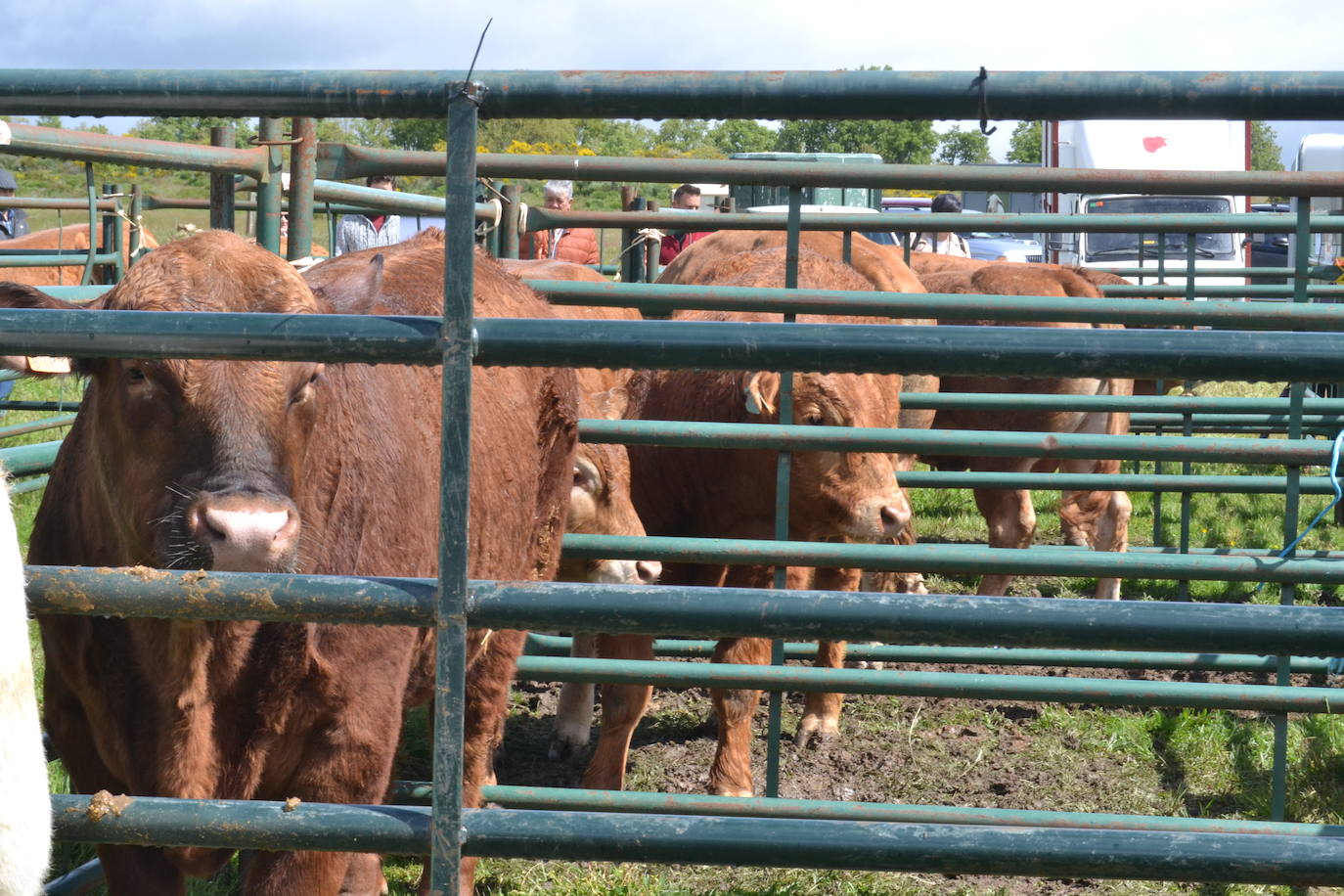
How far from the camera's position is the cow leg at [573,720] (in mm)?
5242

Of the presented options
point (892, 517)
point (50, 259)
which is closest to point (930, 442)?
point (892, 517)

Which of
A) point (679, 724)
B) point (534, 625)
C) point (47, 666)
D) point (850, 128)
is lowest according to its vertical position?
point (679, 724)

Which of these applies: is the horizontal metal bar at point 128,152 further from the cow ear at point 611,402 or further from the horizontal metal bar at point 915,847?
the horizontal metal bar at point 915,847

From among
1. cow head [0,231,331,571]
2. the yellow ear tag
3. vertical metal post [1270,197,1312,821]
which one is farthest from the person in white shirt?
the yellow ear tag

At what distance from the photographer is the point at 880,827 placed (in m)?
1.50

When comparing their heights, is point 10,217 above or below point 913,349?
above

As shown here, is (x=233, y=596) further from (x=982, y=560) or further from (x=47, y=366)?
(x=982, y=560)

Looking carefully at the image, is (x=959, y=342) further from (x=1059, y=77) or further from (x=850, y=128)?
(x=850, y=128)

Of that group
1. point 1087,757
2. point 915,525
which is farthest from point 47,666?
point 915,525

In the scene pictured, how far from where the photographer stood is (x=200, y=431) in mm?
2410

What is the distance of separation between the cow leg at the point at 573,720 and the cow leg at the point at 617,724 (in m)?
0.49

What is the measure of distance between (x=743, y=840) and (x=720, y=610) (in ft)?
0.90

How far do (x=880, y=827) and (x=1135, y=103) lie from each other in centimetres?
93

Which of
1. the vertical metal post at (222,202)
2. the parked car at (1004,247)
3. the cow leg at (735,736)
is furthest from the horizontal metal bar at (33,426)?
the parked car at (1004,247)
